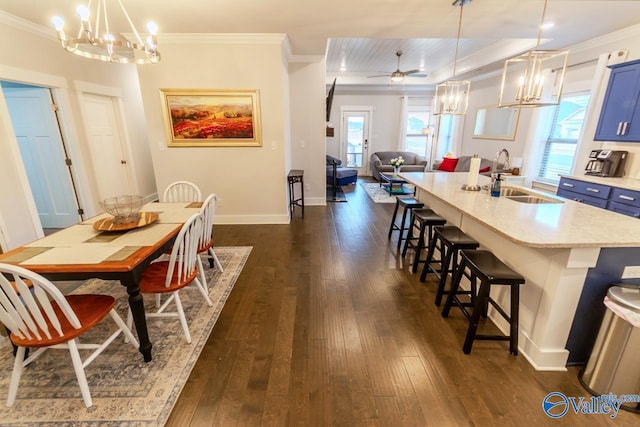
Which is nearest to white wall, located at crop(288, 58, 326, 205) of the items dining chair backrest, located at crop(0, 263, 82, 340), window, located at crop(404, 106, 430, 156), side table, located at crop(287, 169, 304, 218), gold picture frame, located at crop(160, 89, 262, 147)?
side table, located at crop(287, 169, 304, 218)

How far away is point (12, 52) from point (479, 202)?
5126 millimetres

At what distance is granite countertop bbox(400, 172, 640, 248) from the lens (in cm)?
155

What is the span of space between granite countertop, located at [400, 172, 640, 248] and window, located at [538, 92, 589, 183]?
9.21 feet

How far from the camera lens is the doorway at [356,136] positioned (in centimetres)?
884

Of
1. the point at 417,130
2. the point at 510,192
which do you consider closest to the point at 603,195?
the point at 510,192

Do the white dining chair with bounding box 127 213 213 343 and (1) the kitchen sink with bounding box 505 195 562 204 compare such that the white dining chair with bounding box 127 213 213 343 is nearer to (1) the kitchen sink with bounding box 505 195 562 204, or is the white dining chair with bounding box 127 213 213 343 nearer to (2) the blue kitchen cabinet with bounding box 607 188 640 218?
(1) the kitchen sink with bounding box 505 195 562 204

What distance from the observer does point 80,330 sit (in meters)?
1.52

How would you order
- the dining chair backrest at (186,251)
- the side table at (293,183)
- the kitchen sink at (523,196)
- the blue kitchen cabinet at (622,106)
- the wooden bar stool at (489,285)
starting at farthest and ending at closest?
the side table at (293,183), the blue kitchen cabinet at (622,106), the kitchen sink at (523,196), the dining chair backrest at (186,251), the wooden bar stool at (489,285)

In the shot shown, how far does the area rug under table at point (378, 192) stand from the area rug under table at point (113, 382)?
458cm

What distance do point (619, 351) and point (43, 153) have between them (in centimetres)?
618

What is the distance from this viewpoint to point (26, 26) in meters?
3.16

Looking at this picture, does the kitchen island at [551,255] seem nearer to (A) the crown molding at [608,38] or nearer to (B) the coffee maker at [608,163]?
(B) the coffee maker at [608,163]

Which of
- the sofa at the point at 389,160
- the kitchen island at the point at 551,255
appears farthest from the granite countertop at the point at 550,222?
the sofa at the point at 389,160

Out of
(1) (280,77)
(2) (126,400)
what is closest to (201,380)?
(2) (126,400)
